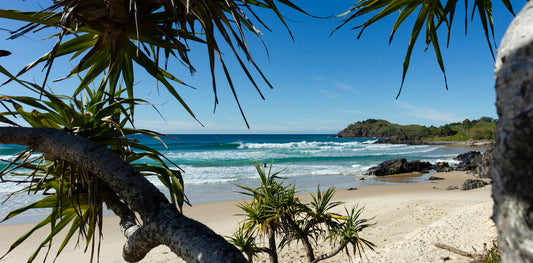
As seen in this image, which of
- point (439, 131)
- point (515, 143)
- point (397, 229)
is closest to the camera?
point (515, 143)

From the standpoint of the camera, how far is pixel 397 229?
7.30m

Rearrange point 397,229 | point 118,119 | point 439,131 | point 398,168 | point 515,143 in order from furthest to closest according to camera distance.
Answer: point 439,131
point 398,168
point 397,229
point 118,119
point 515,143

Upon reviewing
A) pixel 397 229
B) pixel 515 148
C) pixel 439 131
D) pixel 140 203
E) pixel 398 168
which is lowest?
pixel 397 229

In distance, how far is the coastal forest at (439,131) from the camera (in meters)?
52.1

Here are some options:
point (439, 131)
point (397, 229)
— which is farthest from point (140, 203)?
point (439, 131)

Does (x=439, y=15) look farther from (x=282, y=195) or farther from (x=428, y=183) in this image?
(x=428, y=183)

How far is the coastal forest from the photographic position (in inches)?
2052

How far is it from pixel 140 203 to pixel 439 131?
234 feet

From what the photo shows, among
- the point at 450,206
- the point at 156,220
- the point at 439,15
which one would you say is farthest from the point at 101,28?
the point at 450,206

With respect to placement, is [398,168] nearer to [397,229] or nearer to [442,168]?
[442,168]

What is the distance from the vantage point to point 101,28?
4.60ft

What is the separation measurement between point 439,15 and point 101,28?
2024mm

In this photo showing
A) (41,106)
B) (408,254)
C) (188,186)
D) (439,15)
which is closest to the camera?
(41,106)

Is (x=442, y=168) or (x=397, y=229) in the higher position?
(x=442, y=168)
